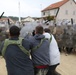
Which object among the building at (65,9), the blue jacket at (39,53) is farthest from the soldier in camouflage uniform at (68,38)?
the building at (65,9)

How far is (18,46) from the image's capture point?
4.59m

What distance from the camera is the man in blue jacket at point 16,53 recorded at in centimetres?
459

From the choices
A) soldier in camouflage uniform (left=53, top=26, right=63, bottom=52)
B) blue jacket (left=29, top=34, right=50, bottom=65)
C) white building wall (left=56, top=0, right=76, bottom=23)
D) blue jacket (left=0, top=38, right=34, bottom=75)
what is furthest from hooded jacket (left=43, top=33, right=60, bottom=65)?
white building wall (left=56, top=0, right=76, bottom=23)

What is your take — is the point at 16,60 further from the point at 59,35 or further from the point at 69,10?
the point at 69,10

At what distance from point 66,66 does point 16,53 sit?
5.67m

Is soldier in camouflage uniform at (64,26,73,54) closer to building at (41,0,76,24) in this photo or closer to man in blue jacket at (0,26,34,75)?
man in blue jacket at (0,26,34,75)

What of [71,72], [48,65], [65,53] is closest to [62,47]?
[65,53]

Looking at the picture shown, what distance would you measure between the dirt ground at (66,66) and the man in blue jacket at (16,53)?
435cm

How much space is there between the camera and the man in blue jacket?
4586mm

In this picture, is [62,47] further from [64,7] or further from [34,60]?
[64,7]

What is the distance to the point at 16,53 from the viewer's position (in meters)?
4.58

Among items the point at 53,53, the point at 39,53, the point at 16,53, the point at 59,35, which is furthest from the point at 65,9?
the point at 16,53

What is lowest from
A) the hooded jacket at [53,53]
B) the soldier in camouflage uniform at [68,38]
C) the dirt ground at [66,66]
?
the dirt ground at [66,66]

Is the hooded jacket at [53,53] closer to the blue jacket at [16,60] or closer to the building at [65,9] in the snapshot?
the blue jacket at [16,60]
